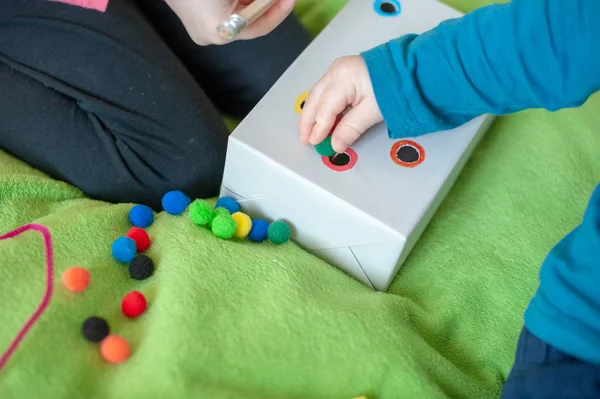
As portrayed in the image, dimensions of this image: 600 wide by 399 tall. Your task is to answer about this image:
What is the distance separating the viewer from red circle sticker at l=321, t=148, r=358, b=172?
0.62m

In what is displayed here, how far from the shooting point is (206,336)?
1.74 feet

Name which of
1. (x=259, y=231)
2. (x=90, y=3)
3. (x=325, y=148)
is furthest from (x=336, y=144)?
(x=90, y=3)

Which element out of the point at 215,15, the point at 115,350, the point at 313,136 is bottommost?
the point at 115,350

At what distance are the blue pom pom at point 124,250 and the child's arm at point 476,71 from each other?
20cm

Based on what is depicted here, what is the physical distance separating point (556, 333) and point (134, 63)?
0.51 metres

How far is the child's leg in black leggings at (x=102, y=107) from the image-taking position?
68cm

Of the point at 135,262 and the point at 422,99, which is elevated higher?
the point at 422,99

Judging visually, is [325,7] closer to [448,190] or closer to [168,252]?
[448,190]

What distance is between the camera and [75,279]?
55 cm

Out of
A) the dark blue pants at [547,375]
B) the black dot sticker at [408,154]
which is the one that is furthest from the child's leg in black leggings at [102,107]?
the dark blue pants at [547,375]

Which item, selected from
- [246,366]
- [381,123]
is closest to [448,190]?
[381,123]

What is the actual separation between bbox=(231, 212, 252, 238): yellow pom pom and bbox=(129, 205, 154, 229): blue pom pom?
0.09 metres

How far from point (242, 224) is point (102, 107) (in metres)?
0.21

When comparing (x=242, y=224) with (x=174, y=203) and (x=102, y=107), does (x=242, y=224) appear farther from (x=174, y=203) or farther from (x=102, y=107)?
(x=102, y=107)
